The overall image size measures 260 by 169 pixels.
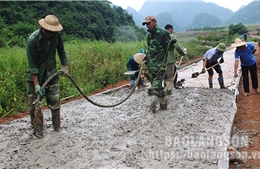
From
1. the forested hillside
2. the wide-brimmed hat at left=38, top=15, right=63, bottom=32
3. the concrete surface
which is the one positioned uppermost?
the forested hillside

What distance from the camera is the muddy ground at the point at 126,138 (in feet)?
11.1

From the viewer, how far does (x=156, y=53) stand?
516 cm

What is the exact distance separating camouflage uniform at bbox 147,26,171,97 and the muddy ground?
1.77 feet

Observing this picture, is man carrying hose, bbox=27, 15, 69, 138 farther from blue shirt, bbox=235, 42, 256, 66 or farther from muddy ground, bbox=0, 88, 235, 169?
blue shirt, bbox=235, 42, 256, 66

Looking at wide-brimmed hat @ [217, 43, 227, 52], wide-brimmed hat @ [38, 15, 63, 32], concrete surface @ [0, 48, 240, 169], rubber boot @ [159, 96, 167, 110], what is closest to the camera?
concrete surface @ [0, 48, 240, 169]

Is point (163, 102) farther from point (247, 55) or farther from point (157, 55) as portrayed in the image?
point (247, 55)

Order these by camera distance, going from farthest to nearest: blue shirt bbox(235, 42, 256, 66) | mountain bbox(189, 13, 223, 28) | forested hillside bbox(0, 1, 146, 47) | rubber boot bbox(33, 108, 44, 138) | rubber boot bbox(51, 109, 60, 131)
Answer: mountain bbox(189, 13, 223, 28) → forested hillside bbox(0, 1, 146, 47) → blue shirt bbox(235, 42, 256, 66) → rubber boot bbox(51, 109, 60, 131) → rubber boot bbox(33, 108, 44, 138)

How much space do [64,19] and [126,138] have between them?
15.8 meters

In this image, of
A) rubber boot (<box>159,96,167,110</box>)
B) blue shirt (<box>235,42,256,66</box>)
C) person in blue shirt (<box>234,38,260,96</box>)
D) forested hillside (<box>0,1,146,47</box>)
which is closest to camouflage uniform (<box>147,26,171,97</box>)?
rubber boot (<box>159,96,167,110</box>)

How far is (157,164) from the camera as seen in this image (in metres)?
3.29

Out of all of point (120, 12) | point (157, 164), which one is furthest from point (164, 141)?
point (120, 12)

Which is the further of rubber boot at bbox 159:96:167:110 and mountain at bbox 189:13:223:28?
mountain at bbox 189:13:223:28

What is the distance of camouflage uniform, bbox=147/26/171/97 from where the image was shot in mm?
5070

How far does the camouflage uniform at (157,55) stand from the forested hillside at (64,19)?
30.2ft
